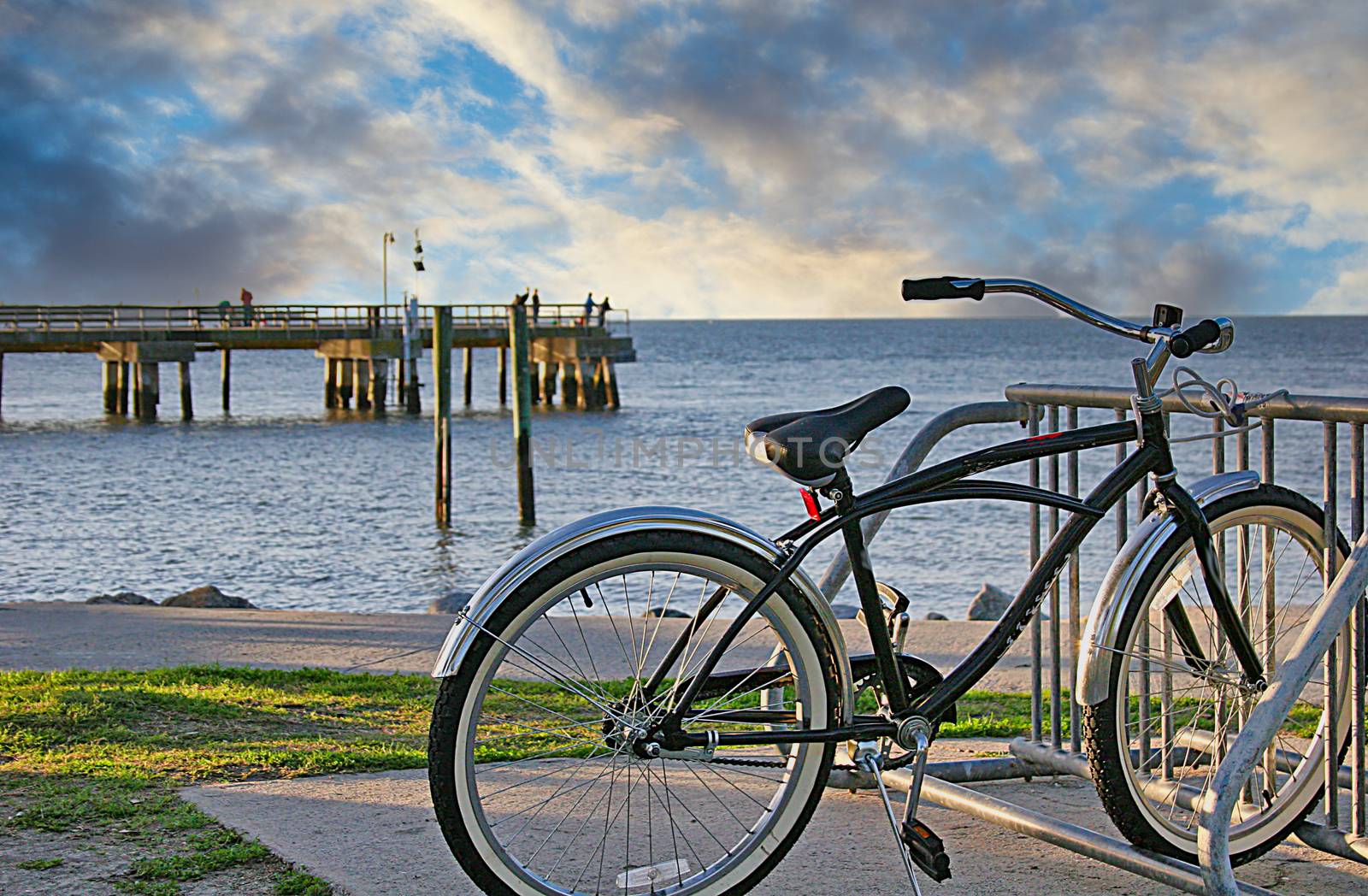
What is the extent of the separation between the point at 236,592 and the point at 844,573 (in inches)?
554

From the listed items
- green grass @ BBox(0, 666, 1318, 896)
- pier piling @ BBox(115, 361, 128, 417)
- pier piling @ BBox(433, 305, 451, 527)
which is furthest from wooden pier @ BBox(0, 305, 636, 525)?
green grass @ BBox(0, 666, 1318, 896)

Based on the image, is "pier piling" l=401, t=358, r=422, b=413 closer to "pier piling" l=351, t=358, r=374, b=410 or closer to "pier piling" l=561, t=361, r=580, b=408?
"pier piling" l=351, t=358, r=374, b=410

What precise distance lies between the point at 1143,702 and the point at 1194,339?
1038mm

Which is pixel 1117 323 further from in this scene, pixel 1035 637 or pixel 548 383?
pixel 548 383

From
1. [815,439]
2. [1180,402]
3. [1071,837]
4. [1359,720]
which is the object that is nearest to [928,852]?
[1071,837]

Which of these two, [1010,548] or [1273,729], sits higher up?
[1273,729]

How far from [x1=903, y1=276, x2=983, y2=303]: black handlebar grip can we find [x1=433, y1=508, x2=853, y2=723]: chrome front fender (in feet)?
2.52

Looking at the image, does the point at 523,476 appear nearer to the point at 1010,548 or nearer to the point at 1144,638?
the point at 1010,548

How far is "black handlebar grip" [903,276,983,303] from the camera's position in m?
3.41

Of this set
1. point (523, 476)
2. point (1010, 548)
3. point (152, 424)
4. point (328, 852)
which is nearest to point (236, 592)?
point (523, 476)

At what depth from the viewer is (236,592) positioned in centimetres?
1694
